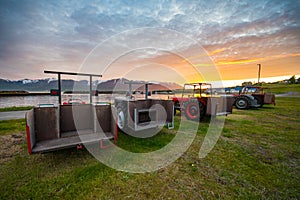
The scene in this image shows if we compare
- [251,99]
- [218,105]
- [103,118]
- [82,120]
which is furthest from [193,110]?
[251,99]

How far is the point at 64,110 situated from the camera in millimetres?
3785

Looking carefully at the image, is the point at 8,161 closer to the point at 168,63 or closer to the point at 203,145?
the point at 203,145

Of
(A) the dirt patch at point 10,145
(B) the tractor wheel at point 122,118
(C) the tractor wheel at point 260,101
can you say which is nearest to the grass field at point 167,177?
(A) the dirt patch at point 10,145

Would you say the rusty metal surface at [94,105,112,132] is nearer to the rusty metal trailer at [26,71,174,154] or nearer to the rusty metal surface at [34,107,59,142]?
the rusty metal trailer at [26,71,174,154]

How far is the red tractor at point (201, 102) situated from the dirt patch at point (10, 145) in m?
6.65

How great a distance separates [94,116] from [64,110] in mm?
864

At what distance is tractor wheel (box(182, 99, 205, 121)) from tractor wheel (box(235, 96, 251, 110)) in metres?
6.61

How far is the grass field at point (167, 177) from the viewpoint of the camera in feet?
6.98

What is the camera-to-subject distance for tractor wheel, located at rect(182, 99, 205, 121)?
6.77 m

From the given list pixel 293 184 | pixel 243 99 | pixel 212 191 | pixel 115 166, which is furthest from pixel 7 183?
pixel 243 99

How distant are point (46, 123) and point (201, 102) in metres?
6.20

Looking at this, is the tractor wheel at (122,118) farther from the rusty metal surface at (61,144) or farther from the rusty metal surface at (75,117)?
the rusty metal surface at (61,144)

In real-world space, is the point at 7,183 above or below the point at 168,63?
below

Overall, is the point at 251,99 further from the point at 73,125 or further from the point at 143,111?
the point at 73,125
